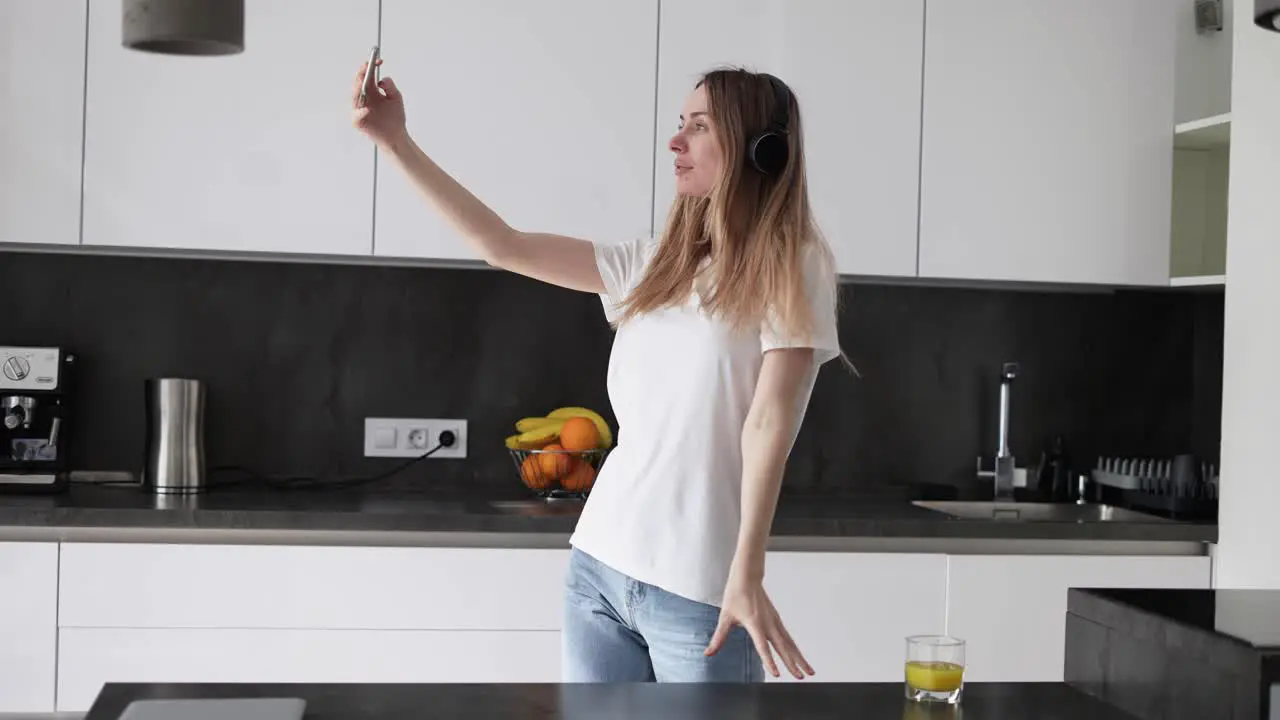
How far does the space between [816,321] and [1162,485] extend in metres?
1.72

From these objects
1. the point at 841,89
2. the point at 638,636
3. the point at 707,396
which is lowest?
the point at 638,636

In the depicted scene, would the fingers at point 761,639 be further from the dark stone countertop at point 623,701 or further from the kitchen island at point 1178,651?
the kitchen island at point 1178,651

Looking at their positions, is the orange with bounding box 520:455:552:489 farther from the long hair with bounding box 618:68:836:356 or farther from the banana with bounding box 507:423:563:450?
the long hair with bounding box 618:68:836:356

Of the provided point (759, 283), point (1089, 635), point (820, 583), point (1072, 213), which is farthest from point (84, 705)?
point (1072, 213)

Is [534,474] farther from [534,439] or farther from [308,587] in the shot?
[308,587]

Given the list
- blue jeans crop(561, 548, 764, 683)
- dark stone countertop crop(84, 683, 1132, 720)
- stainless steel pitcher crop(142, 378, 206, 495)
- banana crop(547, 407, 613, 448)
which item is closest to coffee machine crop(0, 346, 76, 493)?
stainless steel pitcher crop(142, 378, 206, 495)

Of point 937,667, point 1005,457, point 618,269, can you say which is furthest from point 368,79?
Result: point 1005,457

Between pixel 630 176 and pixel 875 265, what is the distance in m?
0.56

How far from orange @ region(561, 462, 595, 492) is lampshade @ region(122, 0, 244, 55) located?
1.89 meters

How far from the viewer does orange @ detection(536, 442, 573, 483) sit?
3111mm

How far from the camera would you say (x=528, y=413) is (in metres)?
3.39

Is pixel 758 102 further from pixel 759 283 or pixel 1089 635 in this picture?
pixel 1089 635

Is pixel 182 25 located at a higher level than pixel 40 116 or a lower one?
lower

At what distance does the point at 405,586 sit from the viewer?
275cm
